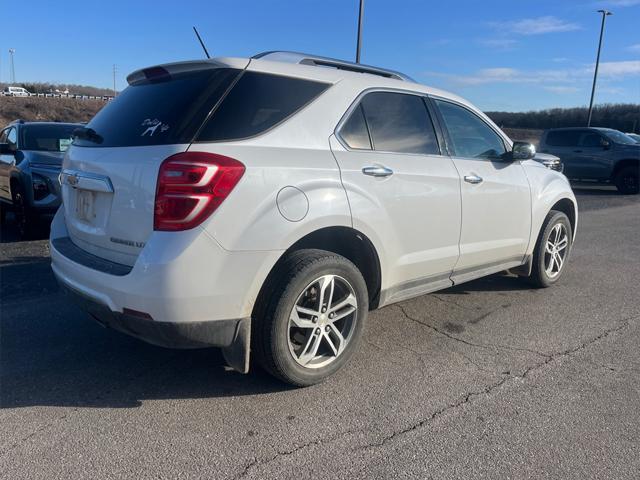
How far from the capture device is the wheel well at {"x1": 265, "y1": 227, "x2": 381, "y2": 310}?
3.30 m

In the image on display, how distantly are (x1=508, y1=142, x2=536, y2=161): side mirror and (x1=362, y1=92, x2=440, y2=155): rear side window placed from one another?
99cm

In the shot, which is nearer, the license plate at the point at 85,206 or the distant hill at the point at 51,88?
the license plate at the point at 85,206

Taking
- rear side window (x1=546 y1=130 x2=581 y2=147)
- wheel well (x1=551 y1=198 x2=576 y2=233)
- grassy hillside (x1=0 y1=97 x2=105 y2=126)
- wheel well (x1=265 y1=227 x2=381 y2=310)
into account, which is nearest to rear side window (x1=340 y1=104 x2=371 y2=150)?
wheel well (x1=265 y1=227 x2=381 y2=310)

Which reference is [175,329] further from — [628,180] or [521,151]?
[628,180]

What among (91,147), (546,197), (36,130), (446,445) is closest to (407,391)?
(446,445)

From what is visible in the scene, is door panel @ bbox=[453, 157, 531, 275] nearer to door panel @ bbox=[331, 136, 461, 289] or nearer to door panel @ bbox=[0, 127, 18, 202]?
door panel @ bbox=[331, 136, 461, 289]

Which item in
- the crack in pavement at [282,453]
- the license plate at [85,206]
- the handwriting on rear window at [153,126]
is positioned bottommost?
the crack in pavement at [282,453]

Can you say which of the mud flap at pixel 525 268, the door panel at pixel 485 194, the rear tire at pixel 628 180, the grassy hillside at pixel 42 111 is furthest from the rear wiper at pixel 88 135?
the grassy hillside at pixel 42 111

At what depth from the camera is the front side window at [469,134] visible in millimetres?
4293

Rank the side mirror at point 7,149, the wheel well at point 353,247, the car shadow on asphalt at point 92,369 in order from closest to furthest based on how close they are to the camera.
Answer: the car shadow on asphalt at point 92,369
the wheel well at point 353,247
the side mirror at point 7,149

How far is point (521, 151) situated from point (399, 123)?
1429mm

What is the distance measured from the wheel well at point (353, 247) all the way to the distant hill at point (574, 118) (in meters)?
50.3

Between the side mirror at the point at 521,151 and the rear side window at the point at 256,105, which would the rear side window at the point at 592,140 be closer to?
the side mirror at the point at 521,151

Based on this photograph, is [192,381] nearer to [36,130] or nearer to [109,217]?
[109,217]
